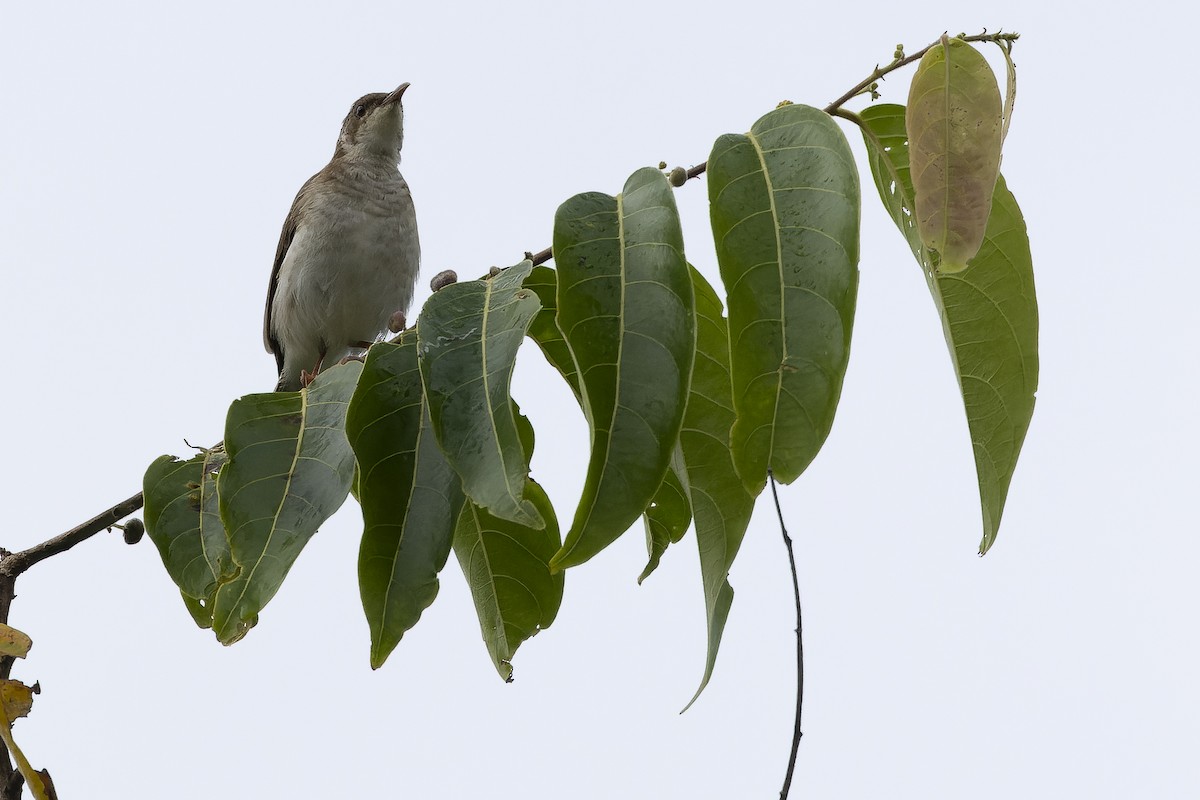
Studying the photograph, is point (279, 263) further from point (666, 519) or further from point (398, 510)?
point (398, 510)

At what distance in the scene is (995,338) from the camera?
1.68 m

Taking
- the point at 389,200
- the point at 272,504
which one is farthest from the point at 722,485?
the point at 389,200

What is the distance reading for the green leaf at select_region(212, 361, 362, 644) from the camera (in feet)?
4.75

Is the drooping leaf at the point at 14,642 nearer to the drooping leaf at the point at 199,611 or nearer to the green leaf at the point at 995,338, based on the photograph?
the drooping leaf at the point at 199,611

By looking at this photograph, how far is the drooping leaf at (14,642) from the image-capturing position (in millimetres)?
1734

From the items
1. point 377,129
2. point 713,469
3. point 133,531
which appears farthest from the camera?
point 377,129

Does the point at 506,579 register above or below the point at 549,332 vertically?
below

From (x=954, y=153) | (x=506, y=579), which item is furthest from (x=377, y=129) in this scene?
(x=954, y=153)

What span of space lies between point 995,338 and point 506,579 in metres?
0.87

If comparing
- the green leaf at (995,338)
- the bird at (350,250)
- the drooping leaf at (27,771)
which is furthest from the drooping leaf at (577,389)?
the bird at (350,250)

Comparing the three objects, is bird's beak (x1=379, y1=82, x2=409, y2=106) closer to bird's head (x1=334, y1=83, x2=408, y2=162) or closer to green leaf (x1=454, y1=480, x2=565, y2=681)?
bird's head (x1=334, y1=83, x2=408, y2=162)

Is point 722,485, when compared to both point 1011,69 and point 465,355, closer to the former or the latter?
point 465,355

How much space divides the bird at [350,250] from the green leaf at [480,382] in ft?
14.3

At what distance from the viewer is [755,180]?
1502 millimetres
